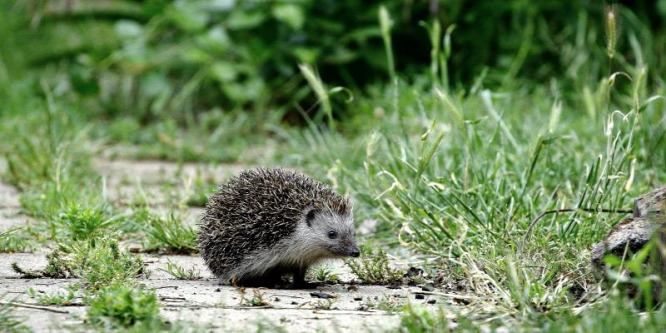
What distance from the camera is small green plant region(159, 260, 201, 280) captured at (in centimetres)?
488

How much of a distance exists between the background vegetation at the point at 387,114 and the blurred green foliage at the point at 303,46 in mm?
25

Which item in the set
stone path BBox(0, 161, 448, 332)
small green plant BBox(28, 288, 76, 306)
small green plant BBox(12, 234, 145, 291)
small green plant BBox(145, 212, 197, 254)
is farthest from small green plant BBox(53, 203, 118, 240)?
small green plant BBox(28, 288, 76, 306)

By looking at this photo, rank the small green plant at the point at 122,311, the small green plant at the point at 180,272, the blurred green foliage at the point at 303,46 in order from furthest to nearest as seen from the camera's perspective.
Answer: the blurred green foliage at the point at 303,46, the small green plant at the point at 180,272, the small green plant at the point at 122,311

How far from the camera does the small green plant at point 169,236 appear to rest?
5566mm

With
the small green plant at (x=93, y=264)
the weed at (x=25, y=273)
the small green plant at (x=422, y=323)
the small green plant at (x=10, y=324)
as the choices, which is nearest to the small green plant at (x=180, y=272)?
the small green plant at (x=93, y=264)

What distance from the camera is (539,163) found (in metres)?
6.26

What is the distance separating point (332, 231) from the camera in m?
5.05

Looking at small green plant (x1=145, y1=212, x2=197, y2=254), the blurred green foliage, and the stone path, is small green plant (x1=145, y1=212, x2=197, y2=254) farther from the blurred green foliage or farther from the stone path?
the blurred green foliage

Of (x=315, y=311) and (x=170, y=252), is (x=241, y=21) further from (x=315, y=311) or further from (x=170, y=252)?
(x=315, y=311)

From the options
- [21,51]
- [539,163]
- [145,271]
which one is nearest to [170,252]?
[145,271]

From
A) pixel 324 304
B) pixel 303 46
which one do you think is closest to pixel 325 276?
pixel 324 304

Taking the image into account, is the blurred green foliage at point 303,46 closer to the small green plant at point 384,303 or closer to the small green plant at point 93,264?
the small green plant at point 93,264

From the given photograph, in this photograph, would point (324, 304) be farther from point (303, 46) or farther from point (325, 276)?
point (303, 46)

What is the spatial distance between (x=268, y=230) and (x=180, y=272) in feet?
1.65
